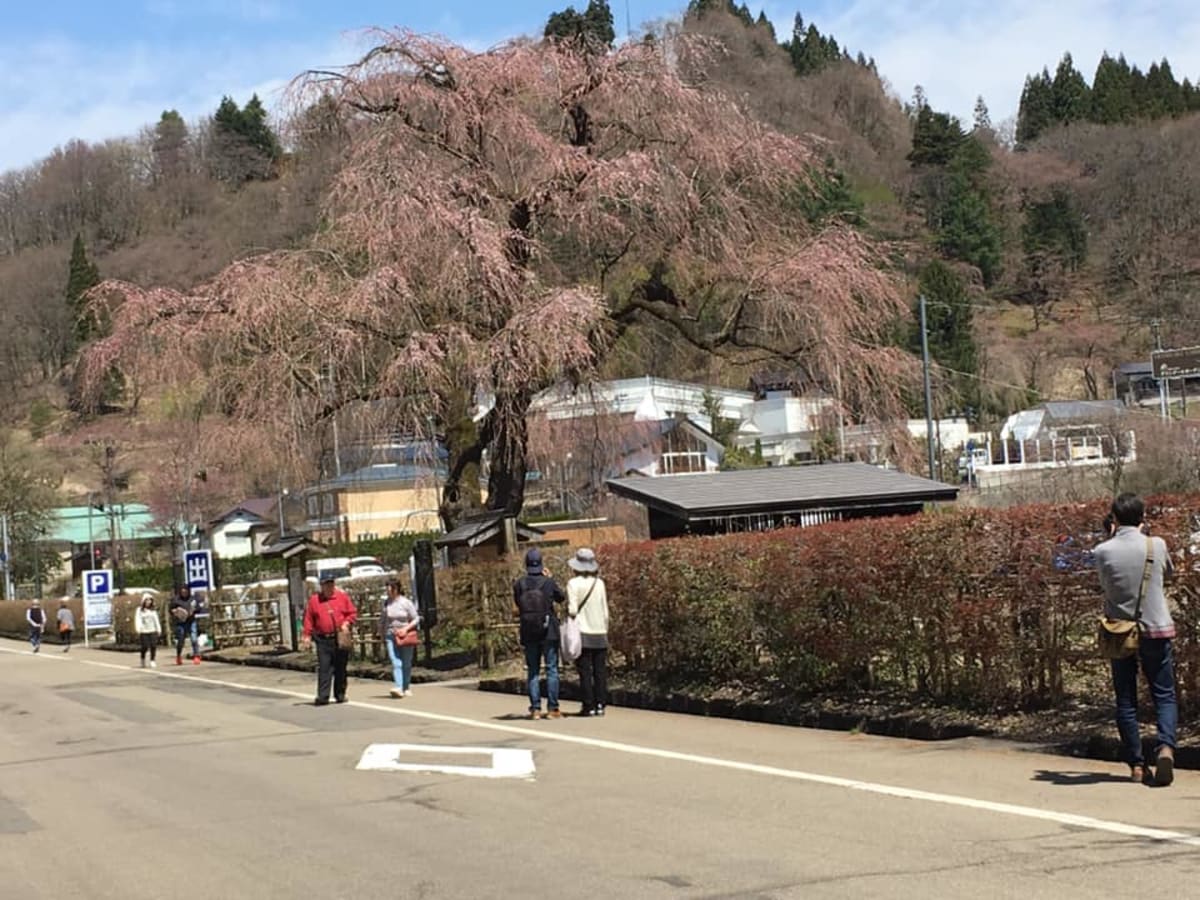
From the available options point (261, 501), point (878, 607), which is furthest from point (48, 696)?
point (261, 501)

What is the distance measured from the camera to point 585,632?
45.1 feet

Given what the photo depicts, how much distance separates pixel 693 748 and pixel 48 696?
1582 centimetres

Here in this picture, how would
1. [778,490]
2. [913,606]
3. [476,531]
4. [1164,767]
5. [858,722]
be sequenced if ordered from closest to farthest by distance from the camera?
1. [1164,767]
2. [913,606]
3. [858,722]
4. [778,490]
5. [476,531]

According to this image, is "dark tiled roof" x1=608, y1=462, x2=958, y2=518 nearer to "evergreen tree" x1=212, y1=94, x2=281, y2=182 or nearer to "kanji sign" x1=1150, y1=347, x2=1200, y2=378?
"kanji sign" x1=1150, y1=347, x2=1200, y2=378

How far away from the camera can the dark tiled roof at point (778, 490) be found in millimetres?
19062

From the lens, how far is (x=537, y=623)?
14.0m

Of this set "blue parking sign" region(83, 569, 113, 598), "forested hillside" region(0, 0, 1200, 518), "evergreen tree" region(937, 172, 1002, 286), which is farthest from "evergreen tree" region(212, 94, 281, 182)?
"blue parking sign" region(83, 569, 113, 598)


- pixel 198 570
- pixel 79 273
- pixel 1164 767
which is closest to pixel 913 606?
pixel 1164 767

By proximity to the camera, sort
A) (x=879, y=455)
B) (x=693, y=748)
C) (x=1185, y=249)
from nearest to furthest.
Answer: (x=693, y=748)
(x=879, y=455)
(x=1185, y=249)

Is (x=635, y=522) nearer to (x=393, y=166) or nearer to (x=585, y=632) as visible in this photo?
(x=393, y=166)

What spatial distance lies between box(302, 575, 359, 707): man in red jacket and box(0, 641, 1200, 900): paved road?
10.6 feet

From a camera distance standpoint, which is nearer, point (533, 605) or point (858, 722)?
point (858, 722)

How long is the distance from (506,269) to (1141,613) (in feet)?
46.8

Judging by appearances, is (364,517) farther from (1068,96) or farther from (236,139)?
(1068,96)
